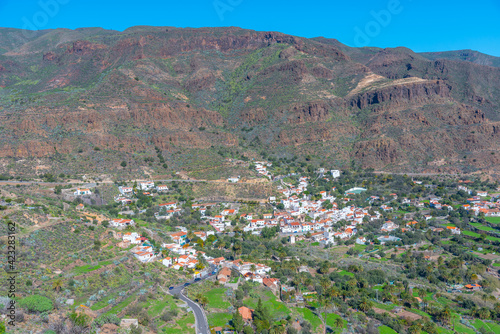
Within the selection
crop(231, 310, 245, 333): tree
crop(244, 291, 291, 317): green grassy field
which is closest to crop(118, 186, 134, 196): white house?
crop(244, 291, 291, 317): green grassy field

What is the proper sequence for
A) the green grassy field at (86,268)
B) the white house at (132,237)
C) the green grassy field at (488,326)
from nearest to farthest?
the green grassy field at (86,268), the green grassy field at (488,326), the white house at (132,237)

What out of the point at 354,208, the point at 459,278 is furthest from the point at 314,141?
the point at 459,278

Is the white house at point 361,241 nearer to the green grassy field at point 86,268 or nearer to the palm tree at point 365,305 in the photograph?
the palm tree at point 365,305

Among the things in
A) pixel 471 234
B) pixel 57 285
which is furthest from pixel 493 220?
pixel 57 285

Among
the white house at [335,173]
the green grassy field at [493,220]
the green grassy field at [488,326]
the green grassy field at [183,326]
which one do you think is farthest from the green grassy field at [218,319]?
the white house at [335,173]

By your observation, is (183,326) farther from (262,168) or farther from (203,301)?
(262,168)

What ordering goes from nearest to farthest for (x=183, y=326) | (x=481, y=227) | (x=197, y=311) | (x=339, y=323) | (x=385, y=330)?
1. (x=183, y=326)
2. (x=197, y=311)
3. (x=339, y=323)
4. (x=385, y=330)
5. (x=481, y=227)

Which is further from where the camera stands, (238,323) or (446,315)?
(446,315)
